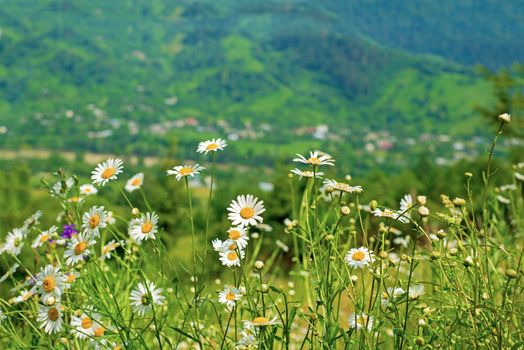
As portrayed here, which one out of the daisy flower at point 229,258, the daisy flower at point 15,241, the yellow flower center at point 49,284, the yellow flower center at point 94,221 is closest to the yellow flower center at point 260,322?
the daisy flower at point 229,258

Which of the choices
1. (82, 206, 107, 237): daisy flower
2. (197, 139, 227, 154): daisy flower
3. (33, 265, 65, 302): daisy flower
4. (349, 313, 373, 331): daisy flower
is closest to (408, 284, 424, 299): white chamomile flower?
(349, 313, 373, 331): daisy flower

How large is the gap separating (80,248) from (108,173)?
0.91 ft

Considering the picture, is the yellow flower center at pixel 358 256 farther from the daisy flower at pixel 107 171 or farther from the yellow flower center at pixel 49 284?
the yellow flower center at pixel 49 284

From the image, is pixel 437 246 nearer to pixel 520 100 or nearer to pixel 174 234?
pixel 520 100

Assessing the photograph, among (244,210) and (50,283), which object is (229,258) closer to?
(244,210)

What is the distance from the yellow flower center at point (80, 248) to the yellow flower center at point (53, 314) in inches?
8.7

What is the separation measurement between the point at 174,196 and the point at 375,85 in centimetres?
17322

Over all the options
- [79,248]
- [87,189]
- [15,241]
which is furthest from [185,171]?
[87,189]

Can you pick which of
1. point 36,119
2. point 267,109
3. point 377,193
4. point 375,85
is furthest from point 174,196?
point 375,85

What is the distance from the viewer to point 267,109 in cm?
16988

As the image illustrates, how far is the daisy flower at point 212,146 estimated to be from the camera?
1812mm

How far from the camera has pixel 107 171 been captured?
1911 millimetres

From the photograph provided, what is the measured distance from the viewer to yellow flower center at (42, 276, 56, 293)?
1.87 metres

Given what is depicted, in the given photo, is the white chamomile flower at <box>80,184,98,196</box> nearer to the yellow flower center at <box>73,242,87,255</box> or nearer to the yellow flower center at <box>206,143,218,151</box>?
the yellow flower center at <box>73,242,87,255</box>
